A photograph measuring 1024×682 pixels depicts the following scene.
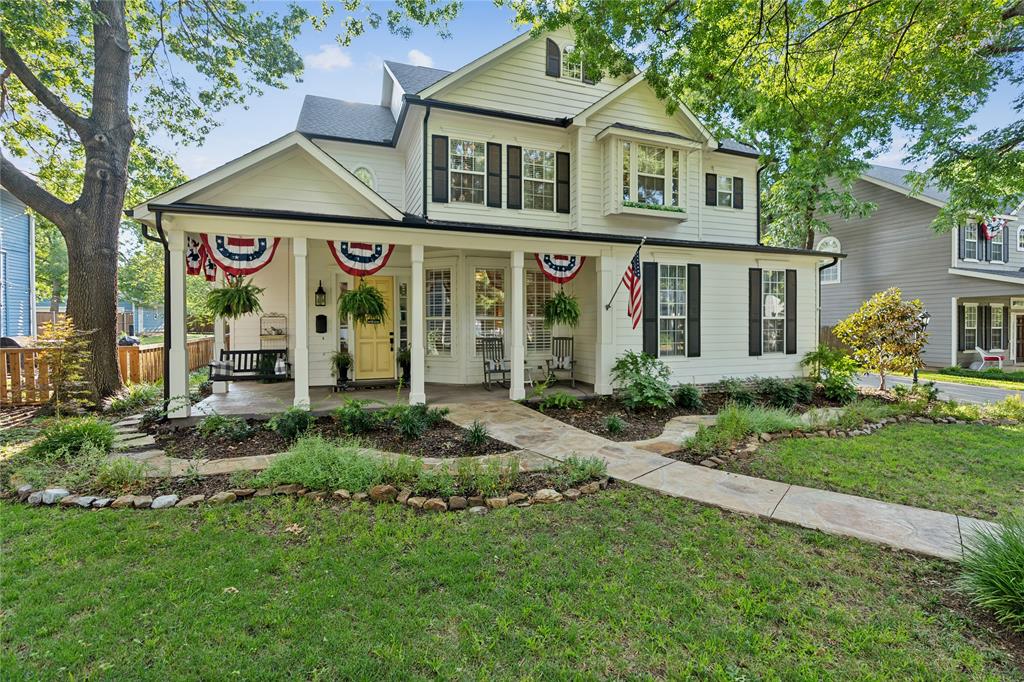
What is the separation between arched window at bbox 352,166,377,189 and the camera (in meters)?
11.0

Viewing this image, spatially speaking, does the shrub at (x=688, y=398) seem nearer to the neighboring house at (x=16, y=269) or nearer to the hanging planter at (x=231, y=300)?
the hanging planter at (x=231, y=300)

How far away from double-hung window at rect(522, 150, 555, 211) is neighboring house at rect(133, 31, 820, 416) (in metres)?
0.03

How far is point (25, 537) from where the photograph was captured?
3.54m

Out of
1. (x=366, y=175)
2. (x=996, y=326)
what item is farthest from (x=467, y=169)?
(x=996, y=326)

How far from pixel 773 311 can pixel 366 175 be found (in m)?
10.6

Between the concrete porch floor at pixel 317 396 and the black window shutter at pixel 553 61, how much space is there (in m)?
7.35

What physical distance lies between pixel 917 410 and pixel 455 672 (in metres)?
10.1

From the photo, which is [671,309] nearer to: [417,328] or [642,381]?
[642,381]

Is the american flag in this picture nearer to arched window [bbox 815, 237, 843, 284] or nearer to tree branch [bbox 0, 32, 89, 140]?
tree branch [bbox 0, 32, 89, 140]

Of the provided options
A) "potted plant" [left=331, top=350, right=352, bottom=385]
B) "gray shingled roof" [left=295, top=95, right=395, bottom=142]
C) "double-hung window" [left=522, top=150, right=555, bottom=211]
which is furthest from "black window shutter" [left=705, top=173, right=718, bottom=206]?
"potted plant" [left=331, top=350, right=352, bottom=385]

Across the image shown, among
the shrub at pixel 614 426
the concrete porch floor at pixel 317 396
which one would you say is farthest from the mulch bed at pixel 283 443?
the shrub at pixel 614 426

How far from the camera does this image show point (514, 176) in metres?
10.3

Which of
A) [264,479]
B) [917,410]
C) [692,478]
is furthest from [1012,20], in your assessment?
[264,479]

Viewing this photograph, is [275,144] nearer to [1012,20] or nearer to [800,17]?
[800,17]
